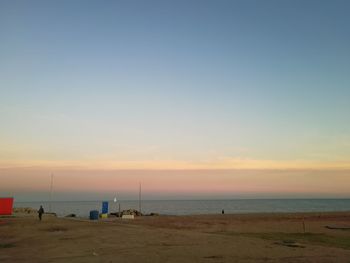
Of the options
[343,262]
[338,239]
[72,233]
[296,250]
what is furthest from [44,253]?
[338,239]

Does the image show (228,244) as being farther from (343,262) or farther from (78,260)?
(78,260)

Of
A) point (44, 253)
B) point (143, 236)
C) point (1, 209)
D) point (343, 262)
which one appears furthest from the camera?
point (1, 209)

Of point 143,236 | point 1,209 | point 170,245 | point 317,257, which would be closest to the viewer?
point 317,257

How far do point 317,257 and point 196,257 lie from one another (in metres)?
5.10

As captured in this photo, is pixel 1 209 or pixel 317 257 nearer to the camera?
pixel 317 257

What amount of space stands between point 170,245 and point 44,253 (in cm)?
628

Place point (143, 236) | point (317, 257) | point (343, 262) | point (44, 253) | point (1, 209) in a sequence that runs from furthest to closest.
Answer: point (1, 209), point (143, 236), point (44, 253), point (317, 257), point (343, 262)

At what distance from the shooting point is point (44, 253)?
59.6 ft

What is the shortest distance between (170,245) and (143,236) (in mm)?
4542

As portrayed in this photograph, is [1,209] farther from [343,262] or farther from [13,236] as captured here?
[343,262]

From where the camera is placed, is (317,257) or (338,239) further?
(338,239)

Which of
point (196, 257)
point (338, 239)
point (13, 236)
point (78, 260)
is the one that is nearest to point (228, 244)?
point (196, 257)

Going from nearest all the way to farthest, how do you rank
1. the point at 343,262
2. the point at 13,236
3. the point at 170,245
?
the point at 343,262
the point at 170,245
the point at 13,236

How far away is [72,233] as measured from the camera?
2709 cm
